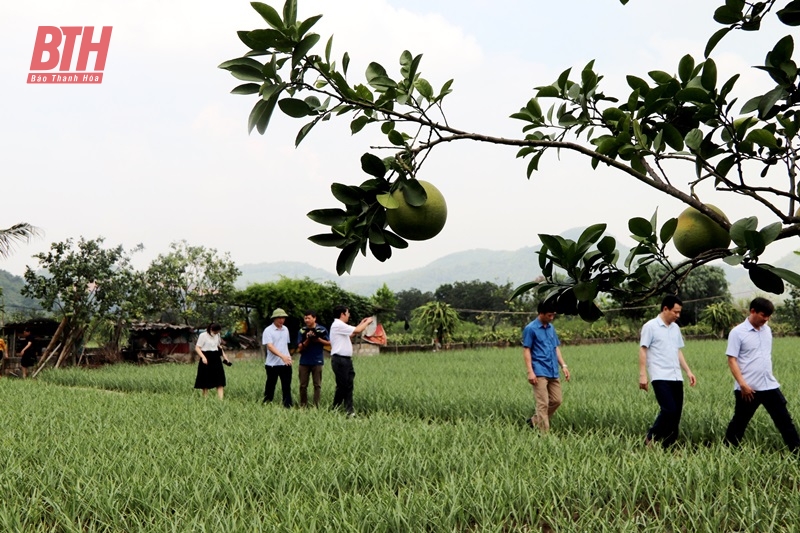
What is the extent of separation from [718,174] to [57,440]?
5.11m

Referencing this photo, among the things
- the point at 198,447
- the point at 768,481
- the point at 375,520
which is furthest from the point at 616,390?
the point at 375,520

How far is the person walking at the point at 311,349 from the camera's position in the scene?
22.6 ft

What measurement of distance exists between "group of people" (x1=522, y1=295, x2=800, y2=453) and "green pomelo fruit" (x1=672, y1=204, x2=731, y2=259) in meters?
3.08

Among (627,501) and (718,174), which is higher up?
(718,174)

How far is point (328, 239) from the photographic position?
2.98 feet

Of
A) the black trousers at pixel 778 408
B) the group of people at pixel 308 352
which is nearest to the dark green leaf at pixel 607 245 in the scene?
the black trousers at pixel 778 408

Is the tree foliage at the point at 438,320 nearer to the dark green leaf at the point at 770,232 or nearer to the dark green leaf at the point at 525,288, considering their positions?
the dark green leaf at the point at 525,288

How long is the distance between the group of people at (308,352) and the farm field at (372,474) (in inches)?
17.9

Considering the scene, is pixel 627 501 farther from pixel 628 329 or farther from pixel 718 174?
pixel 628 329

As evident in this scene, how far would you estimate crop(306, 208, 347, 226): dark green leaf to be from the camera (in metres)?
0.91

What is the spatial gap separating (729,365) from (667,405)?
491 mm

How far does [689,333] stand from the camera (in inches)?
1056

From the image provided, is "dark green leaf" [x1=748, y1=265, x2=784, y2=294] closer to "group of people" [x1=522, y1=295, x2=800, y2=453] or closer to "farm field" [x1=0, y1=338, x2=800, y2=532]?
"farm field" [x1=0, y1=338, x2=800, y2=532]

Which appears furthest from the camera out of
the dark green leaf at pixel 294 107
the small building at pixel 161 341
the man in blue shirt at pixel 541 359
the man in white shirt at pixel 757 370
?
the small building at pixel 161 341
